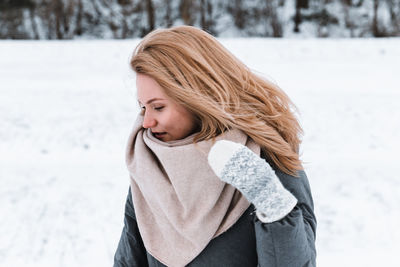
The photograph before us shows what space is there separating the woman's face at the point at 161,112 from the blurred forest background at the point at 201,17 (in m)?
12.9

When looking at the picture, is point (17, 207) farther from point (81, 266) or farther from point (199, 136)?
point (199, 136)

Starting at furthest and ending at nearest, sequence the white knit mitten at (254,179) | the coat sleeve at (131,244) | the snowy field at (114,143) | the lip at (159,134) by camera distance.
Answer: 1. the snowy field at (114,143)
2. the coat sleeve at (131,244)
3. the lip at (159,134)
4. the white knit mitten at (254,179)

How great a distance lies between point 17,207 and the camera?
4402 millimetres

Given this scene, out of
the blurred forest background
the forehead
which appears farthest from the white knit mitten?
the blurred forest background

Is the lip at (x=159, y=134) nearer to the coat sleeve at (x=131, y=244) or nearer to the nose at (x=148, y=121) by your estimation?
the nose at (x=148, y=121)

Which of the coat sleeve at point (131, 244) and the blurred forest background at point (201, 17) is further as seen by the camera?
the blurred forest background at point (201, 17)

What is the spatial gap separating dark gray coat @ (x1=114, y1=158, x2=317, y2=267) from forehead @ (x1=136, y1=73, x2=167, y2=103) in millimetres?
414

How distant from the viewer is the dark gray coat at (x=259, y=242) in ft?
3.48

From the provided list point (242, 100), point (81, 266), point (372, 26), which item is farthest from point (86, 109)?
A: point (372, 26)

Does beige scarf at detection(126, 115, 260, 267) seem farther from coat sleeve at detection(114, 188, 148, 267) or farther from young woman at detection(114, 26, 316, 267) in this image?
coat sleeve at detection(114, 188, 148, 267)

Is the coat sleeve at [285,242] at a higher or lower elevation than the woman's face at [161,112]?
lower

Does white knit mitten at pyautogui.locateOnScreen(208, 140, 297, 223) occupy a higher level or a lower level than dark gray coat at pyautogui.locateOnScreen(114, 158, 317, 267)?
higher

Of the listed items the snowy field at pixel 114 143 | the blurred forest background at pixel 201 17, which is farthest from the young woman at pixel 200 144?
the blurred forest background at pixel 201 17

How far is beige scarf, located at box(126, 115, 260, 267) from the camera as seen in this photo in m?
1.24
